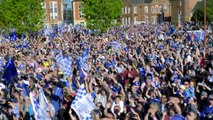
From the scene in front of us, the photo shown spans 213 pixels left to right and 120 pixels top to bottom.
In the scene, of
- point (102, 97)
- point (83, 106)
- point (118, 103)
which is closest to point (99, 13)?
point (102, 97)

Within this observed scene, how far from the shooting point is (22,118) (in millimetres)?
11711

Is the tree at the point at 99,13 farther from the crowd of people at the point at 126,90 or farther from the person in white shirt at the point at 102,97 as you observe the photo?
the person in white shirt at the point at 102,97

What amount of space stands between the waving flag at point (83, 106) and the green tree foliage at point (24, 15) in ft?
112

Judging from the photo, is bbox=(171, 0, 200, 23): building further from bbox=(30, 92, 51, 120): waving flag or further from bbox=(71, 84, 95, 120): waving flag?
bbox=(71, 84, 95, 120): waving flag

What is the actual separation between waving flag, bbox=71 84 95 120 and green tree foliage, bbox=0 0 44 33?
112 feet

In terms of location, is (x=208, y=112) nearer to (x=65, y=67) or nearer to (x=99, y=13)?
(x=65, y=67)

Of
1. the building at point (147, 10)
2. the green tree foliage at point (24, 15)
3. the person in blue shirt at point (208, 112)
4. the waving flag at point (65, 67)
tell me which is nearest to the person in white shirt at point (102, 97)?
the person in blue shirt at point (208, 112)

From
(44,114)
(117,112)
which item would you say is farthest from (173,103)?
(44,114)

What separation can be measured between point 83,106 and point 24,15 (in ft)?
117

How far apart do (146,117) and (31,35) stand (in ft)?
122

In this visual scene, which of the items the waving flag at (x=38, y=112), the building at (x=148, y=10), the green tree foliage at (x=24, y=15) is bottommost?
the waving flag at (x=38, y=112)

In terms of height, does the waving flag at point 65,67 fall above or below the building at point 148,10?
below

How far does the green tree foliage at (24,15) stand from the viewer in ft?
145

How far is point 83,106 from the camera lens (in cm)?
1012
